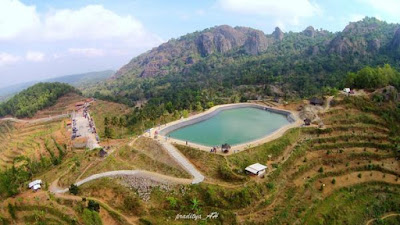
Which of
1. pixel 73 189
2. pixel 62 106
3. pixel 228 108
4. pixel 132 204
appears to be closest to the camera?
pixel 132 204

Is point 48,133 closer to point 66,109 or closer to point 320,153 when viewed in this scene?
point 66,109

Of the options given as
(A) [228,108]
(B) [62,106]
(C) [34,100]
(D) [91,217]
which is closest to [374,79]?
(A) [228,108]

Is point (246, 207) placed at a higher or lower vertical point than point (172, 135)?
lower

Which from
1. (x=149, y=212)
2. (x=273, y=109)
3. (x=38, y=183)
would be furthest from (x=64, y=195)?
(x=273, y=109)

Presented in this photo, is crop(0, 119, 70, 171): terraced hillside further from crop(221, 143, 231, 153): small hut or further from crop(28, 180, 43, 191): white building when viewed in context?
crop(221, 143, 231, 153): small hut

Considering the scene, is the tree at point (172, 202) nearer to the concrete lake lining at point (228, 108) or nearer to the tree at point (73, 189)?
the concrete lake lining at point (228, 108)

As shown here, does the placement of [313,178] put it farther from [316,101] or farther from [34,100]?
[34,100]
